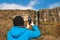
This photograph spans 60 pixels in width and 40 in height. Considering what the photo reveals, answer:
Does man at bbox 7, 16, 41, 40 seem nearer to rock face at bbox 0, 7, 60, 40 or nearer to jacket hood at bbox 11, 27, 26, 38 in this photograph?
jacket hood at bbox 11, 27, 26, 38

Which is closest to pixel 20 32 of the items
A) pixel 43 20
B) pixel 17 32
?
pixel 17 32

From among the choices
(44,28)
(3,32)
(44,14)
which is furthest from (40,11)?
(3,32)

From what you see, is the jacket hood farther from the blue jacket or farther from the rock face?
the rock face

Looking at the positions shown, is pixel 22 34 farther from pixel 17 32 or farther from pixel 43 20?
pixel 43 20

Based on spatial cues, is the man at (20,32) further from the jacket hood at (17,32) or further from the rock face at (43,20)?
the rock face at (43,20)

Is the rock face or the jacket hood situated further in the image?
the rock face

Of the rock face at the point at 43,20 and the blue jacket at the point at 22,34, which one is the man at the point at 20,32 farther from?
the rock face at the point at 43,20

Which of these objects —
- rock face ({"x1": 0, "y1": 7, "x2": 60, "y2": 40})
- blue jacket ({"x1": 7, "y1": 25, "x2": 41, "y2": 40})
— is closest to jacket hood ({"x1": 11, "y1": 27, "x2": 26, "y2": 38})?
blue jacket ({"x1": 7, "y1": 25, "x2": 41, "y2": 40})

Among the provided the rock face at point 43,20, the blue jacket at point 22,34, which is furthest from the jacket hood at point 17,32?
the rock face at point 43,20

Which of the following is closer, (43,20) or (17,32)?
(17,32)

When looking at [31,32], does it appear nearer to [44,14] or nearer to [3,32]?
[3,32]

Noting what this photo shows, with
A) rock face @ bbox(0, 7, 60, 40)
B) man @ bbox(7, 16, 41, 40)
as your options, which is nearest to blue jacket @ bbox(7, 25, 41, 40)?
man @ bbox(7, 16, 41, 40)

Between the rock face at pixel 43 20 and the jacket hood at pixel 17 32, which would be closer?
the jacket hood at pixel 17 32

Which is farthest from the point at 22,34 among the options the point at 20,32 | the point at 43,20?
the point at 43,20
